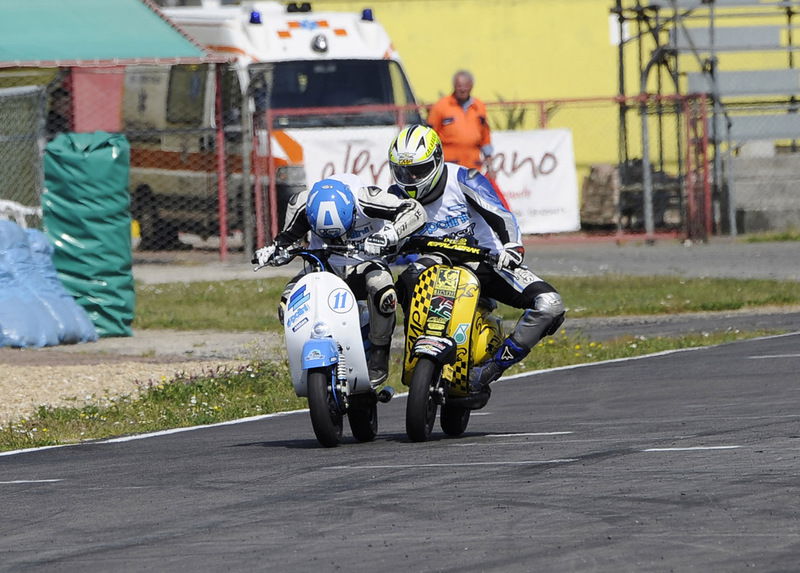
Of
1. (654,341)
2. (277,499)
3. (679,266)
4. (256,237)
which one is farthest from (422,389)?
(256,237)

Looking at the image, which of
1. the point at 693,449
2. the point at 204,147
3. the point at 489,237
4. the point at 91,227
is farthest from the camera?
the point at 204,147

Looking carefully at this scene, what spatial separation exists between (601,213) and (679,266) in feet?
20.5

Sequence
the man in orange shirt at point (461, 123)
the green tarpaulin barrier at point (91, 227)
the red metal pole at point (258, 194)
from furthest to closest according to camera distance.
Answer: the red metal pole at point (258, 194) < the man in orange shirt at point (461, 123) < the green tarpaulin barrier at point (91, 227)

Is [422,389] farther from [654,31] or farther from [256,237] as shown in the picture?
[654,31]

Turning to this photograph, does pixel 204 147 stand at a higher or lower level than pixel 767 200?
higher

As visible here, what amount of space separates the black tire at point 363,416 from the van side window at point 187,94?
14.3m

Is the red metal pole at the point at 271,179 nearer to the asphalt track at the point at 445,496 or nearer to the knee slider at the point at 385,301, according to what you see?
the asphalt track at the point at 445,496

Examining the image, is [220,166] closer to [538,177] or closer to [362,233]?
[538,177]

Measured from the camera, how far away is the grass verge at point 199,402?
37.0ft

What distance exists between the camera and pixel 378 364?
30.5 feet

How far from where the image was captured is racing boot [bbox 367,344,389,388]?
365 inches

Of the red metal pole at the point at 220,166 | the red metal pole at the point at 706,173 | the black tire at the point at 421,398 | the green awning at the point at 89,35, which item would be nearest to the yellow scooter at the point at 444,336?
the black tire at the point at 421,398

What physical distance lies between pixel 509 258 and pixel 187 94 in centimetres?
1512

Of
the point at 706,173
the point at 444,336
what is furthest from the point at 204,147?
the point at 444,336
